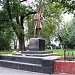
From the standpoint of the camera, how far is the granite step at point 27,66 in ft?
42.7

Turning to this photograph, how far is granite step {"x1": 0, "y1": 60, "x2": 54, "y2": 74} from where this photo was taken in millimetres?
13023

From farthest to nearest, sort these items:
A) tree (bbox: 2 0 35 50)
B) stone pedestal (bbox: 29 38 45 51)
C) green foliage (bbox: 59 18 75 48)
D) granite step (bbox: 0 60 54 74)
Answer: green foliage (bbox: 59 18 75 48) < tree (bbox: 2 0 35 50) < stone pedestal (bbox: 29 38 45 51) < granite step (bbox: 0 60 54 74)

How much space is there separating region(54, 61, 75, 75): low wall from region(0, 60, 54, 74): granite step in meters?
0.28

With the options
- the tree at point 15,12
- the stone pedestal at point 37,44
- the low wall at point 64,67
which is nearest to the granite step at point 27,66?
the low wall at point 64,67

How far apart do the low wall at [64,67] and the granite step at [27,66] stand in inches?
11.0

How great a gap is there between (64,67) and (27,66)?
260cm

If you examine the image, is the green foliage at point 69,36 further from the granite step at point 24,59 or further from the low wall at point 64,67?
the low wall at point 64,67

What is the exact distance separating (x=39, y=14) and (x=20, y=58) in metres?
3.95

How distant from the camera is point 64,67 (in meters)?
Result: 12.6

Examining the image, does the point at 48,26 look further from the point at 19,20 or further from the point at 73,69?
the point at 73,69

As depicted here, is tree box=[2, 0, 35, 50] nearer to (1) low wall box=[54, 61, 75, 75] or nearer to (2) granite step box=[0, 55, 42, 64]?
(2) granite step box=[0, 55, 42, 64]

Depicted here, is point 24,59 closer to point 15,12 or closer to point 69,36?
point 15,12

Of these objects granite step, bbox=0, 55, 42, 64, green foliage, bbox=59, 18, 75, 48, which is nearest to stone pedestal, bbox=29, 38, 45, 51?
granite step, bbox=0, 55, 42, 64

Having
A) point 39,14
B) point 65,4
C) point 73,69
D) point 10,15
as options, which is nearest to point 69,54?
point 73,69
